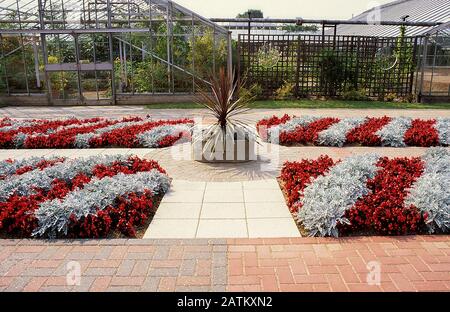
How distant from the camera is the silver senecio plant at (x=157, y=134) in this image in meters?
7.27

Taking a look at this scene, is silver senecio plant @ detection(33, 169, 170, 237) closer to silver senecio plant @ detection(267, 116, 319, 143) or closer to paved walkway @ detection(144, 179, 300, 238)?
paved walkway @ detection(144, 179, 300, 238)

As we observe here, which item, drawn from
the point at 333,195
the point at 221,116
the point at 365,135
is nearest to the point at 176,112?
the point at 221,116

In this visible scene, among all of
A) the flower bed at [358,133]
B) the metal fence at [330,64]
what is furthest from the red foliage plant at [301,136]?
the metal fence at [330,64]

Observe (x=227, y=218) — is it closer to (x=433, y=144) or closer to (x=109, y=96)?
(x=433, y=144)

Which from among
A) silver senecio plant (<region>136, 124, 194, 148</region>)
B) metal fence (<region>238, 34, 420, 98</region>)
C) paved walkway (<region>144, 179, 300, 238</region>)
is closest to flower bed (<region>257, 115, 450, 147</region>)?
silver senecio plant (<region>136, 124, 194, 148</region>)

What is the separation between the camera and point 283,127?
312 inches

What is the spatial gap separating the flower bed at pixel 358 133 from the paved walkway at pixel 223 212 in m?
2.37

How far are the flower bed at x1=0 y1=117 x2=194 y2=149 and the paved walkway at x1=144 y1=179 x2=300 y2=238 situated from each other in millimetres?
2384

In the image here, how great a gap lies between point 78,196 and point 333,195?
268 centimetres

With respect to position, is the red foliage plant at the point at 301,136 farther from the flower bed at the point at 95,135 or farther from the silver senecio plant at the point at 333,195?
the silver senecio plant at the point at 333,195

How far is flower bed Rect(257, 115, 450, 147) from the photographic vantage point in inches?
284

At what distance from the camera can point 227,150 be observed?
6035 millimetres

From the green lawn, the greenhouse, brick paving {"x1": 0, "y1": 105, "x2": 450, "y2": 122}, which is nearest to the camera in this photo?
brick paving {"x1": 0, "y1": 105, "x2": 450, "y2": 122}

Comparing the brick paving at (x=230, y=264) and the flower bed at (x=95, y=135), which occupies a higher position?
the flower bed at (x=95, y=135)
